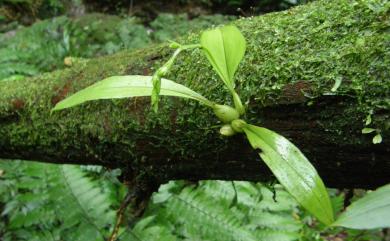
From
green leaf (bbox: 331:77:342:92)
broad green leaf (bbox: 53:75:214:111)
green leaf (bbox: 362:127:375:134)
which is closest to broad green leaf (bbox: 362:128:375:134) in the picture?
green leaf (bbox: 362:127:375:134)

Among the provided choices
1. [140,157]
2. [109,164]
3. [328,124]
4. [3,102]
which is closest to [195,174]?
[140,157]

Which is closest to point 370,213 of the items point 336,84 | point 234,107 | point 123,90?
→ point 336,84

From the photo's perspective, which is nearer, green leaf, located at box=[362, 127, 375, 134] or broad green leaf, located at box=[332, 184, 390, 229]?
broad green leaf, located at box=[332, 184, 390, 229]

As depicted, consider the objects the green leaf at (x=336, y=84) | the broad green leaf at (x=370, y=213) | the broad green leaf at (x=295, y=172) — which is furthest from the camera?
the green leaf at (x=336, y=84)

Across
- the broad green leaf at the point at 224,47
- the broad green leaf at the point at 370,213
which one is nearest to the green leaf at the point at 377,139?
the broad green leaf at the point at 370,213

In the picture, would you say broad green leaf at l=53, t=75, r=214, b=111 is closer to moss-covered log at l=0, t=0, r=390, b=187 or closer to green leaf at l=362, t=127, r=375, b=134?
moss-covered log at l=0, t=0, r=390, b=187

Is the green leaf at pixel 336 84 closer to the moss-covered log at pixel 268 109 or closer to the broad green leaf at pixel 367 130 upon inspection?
the moss-covered log at pixel 268 109

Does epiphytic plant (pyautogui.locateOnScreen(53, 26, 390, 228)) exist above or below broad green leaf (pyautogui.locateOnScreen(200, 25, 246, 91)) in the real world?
below
